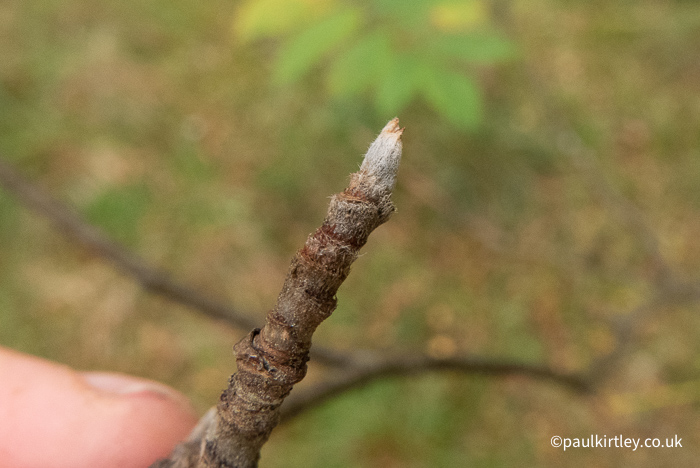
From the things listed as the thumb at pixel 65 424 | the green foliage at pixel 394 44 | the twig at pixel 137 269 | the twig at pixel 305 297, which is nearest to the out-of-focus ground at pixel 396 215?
the green foliage at pixel 394 44

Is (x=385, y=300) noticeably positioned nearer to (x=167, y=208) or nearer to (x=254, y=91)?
(x=167, y=208)

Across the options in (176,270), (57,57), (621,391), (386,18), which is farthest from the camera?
(57,57)

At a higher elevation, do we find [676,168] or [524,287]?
[676,168]

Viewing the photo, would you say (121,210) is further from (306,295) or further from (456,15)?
(306,295)

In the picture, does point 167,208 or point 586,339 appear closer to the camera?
point 586,339

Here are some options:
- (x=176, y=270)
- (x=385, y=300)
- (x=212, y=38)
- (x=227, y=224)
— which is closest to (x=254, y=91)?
(x=212, y=38)

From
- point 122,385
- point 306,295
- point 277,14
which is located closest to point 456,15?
point 277,14

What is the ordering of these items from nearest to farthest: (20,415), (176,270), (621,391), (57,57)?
(20,415)
(621,391)
(176,270)
(57,57)
